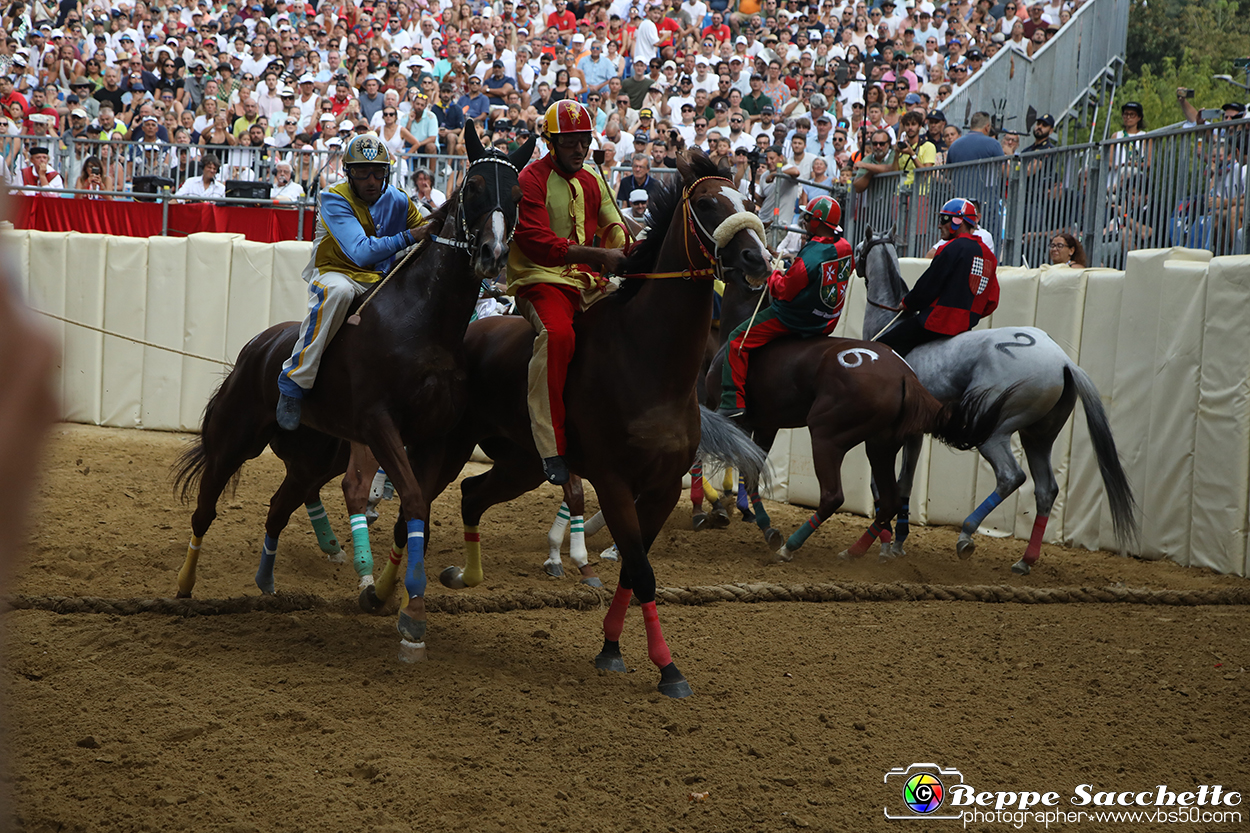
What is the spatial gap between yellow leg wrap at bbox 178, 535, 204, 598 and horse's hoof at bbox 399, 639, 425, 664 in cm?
188

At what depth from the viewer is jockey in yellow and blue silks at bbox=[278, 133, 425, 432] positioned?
18.7 feet

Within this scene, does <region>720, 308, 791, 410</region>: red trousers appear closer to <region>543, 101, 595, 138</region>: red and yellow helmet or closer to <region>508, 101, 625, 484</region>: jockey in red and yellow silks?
<region>508, 101, 625, 484</region>: jockey in red and yellow silks

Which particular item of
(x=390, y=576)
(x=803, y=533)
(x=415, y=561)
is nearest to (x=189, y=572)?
Answer: (x=390, y=576)

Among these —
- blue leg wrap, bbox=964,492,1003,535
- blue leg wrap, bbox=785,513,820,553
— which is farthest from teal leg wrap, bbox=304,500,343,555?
blue leg wrap, bbox=964,492,1003,535

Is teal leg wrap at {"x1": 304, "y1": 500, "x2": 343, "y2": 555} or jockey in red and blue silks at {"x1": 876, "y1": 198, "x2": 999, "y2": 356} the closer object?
teal leg wrap at {"x1": 304, "y1": 500, "x2": 343, "y2": 555}

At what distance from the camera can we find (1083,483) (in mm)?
9125

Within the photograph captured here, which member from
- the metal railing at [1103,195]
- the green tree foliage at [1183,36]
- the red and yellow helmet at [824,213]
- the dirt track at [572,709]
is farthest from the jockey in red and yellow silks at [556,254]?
the green tree foliage at [1183,36]

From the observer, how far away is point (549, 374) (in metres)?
5.24

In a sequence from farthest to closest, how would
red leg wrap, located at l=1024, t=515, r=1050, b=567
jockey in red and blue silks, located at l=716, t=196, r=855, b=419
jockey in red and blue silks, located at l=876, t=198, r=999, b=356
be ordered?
jockey in red and blue silks, located at l=876, t=198, r=999, b=356, jockey in red and blue silks, located at l=716, t=196, r=855, b=419, red leg wrap, located at l=1024, t=515, r=1050, b=567

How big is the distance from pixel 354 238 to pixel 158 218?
9.63m

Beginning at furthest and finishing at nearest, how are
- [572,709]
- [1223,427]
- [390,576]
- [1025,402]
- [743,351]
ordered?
[743,351] < [1025,402] < [1223,427] < [390,576] < [572,709]

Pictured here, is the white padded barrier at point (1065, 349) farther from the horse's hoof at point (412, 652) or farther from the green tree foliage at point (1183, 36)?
the green tree foliage at point (1183, 36)

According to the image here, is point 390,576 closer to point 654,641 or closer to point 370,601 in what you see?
point 370,601

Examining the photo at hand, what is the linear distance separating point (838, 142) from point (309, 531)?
992 cm
